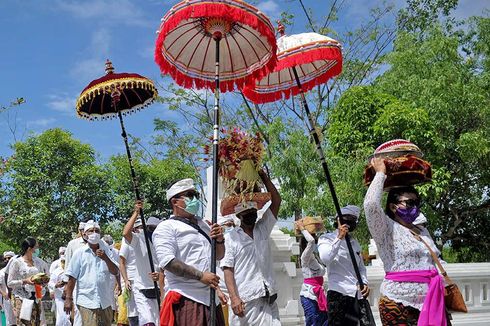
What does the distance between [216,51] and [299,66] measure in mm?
1886

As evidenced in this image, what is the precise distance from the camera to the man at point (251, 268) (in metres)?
6.45

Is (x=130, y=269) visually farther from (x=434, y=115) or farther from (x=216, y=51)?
(x=434, y=115)

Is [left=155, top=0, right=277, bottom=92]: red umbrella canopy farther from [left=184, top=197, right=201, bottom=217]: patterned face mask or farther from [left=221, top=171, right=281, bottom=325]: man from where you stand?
[left=184, top=197, right=201, bottom=217]: patterned face mask

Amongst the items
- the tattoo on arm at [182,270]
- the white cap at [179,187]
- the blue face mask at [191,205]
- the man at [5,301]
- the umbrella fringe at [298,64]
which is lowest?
the man at [5,301]

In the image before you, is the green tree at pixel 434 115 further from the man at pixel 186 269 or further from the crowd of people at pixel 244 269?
the man at pixel 186 269

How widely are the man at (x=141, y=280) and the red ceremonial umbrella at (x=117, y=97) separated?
1.91ft

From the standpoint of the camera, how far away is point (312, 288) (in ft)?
31.1

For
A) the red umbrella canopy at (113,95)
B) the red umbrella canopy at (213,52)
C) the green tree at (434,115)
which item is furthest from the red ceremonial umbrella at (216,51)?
the green tree at (434,115)

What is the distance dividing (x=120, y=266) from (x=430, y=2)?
22568 mm

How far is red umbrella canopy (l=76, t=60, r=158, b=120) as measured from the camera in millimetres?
8188

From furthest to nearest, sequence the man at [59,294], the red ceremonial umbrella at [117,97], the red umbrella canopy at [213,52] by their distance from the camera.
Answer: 1. the man at [59,294]
2. the red ceremonial umbrella at [117,97]
3. the red umbrella canopy at [213,52]

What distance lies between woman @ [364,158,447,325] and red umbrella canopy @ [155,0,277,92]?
198 cm

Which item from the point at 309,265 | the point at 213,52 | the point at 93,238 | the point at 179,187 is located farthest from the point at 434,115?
the point at 179,187

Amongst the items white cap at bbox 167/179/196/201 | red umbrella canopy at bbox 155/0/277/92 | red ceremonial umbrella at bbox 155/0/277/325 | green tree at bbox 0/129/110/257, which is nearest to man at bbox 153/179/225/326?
white cap at bbox 167/179/196/201
